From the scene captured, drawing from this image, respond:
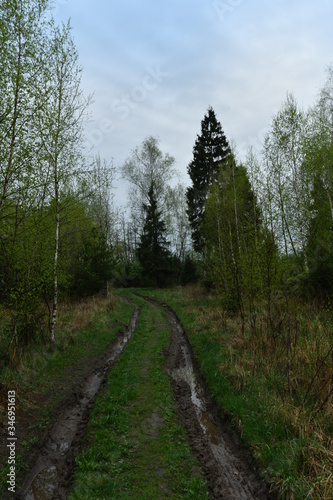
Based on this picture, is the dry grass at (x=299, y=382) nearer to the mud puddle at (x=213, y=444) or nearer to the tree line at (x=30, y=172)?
the mud puddle at (x=213, y=444)

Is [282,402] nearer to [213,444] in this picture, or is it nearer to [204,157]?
[213,444]

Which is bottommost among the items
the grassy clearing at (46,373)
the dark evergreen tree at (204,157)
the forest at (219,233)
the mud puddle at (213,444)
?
the mud puddle at (213,444)

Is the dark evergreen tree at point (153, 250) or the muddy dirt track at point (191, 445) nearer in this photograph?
the muddy dirt track at point (191, 445)

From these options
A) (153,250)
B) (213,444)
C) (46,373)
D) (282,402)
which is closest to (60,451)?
(213,444)

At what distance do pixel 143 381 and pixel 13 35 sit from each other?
8372 millimetres

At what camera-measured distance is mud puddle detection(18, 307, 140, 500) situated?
3822mm

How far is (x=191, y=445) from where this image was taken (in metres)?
4.77

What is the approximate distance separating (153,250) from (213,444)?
82.6 ft

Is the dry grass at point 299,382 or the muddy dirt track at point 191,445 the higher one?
the dry grass at point 299,382

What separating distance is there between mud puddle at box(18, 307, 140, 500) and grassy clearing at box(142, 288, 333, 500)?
8.75ft

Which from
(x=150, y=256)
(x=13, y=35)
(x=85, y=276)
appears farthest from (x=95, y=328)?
(x=150, y=256)

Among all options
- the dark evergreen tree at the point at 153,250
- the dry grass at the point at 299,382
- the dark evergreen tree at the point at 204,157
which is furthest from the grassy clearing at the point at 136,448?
the dark evergreen tree at the point at 153,250

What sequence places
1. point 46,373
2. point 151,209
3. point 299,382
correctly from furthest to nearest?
point 151,209 → point 46,373 → point 299,382

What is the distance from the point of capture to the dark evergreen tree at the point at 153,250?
2928 cm
